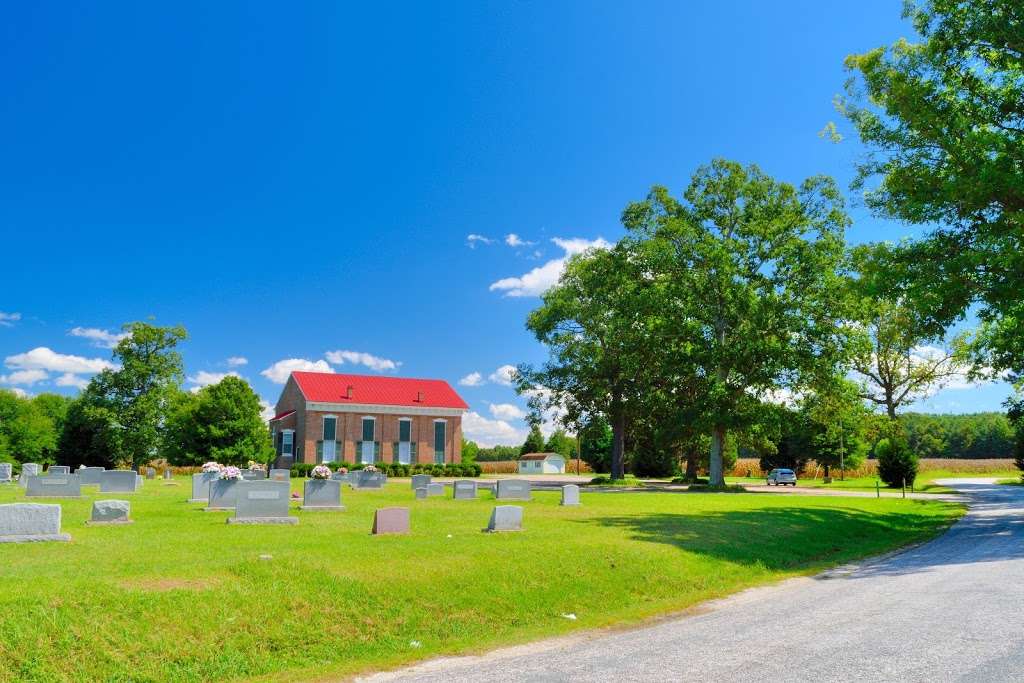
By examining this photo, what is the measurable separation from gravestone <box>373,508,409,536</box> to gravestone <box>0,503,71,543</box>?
5.77m

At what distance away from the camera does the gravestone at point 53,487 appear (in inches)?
903

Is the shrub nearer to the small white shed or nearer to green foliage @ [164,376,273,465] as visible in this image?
green foliage @ [164,376,273,465]

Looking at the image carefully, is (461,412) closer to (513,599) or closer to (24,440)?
(24,440)

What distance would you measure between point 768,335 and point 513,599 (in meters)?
30.9

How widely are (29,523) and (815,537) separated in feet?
62.3

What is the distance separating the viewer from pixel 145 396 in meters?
56.2

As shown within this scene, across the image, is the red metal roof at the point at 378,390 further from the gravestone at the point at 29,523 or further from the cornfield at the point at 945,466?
the gravestone at the point at 29,523

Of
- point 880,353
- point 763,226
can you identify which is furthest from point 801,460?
point 763,226

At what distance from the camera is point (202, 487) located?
2434 centimetres

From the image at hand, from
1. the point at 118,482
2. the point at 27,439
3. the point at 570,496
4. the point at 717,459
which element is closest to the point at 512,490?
the point at 570,496

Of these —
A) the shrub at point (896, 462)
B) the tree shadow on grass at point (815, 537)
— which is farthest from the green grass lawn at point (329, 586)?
the shrub at point (896, 462)

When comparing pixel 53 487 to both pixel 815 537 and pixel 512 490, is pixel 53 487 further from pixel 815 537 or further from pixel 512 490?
pixel 815 537

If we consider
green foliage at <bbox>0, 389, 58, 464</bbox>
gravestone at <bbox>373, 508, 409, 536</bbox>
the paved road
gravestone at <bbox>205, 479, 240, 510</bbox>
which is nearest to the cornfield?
gravestone at <bbox>205, 479, 240, 510</bbox>

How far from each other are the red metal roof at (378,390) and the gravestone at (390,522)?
1997 inches
